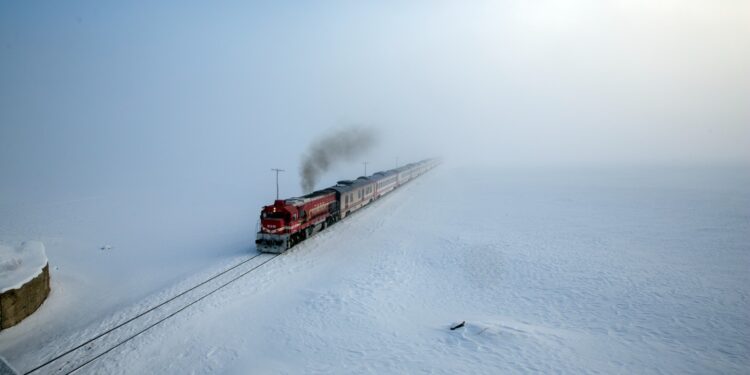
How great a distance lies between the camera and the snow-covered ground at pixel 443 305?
1209 cm

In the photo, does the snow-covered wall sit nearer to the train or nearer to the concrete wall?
the concrete wall

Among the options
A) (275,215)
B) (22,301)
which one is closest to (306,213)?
(275,215)

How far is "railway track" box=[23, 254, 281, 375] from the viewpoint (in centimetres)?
1222

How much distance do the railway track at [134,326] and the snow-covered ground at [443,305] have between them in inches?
18.4

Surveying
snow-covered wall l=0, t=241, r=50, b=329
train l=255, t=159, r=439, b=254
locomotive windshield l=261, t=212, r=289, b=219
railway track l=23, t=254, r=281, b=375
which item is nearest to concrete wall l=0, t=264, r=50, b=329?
snow-covered wall l=0, t=241, r=50, b=329

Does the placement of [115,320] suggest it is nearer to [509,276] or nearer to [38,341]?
[38,341]

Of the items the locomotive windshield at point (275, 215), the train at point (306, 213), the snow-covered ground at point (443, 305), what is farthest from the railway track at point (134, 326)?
the locomotive windshield at point (275, 215)

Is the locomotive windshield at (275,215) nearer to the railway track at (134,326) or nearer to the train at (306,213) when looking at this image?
the train at (306,213)

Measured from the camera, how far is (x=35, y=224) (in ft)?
113

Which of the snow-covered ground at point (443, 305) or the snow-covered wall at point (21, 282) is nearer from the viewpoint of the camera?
the snow-covered ground at point (443, 305)

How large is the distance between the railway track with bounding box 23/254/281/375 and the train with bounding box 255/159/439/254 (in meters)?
2.24

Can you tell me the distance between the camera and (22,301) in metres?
15.9

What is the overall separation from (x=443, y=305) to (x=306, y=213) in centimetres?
1157

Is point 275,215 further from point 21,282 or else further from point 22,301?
point 22,301
